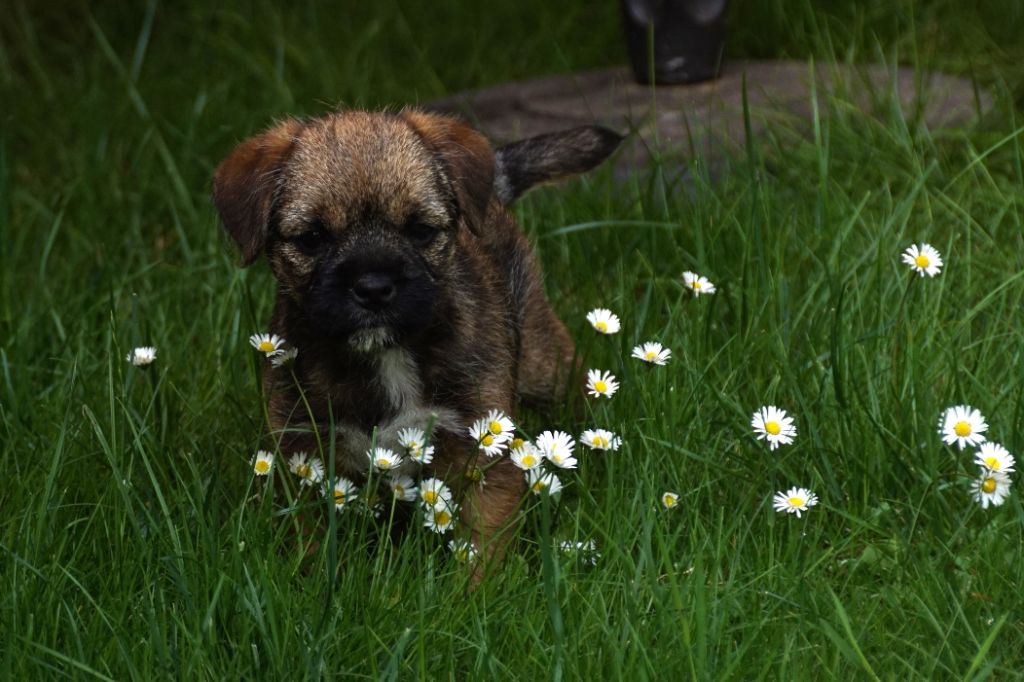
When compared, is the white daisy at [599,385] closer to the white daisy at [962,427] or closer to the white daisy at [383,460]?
the white daisy at [383,460]

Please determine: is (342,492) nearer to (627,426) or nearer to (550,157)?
(627,426)

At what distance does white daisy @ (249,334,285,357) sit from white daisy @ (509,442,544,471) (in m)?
0.56

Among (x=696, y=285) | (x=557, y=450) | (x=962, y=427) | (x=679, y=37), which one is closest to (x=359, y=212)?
(x=557, y=450)

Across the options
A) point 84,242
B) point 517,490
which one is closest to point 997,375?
point 517,490

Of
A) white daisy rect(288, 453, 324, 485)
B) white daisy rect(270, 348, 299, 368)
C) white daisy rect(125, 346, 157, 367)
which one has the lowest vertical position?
white daisy rect(288, 453, 324, 485)

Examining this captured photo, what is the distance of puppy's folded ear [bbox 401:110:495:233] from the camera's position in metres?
3.12

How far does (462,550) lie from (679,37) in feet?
9.73

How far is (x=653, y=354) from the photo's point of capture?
301 cm

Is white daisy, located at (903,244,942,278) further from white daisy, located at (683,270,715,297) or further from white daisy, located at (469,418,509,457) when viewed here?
white daisy, located at (469,418,509,457)

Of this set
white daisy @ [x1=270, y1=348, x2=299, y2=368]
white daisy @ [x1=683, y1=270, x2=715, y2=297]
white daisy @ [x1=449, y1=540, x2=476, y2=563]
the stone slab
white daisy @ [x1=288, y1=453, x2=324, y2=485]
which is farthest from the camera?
the stone slab

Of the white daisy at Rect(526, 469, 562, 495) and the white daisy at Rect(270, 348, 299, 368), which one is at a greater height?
the white daisy at Rect(270, 348, 299, 368)

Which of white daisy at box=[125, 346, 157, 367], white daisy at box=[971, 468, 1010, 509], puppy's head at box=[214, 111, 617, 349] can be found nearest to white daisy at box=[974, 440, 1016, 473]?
white daisy at box=[971, 468, 1010, 509]

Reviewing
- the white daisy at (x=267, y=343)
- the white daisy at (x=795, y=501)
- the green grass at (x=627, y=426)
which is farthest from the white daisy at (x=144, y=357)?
the white daisy at (x=795, y=501)

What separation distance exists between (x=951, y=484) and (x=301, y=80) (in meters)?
3.64
